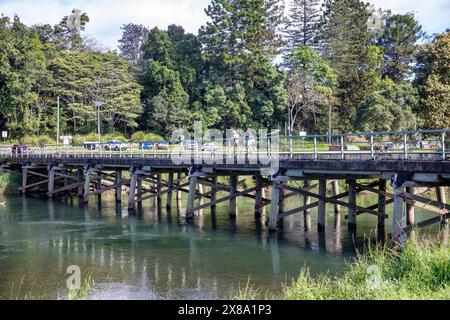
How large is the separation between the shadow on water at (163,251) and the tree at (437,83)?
14329 millimetres

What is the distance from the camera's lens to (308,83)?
53312mm

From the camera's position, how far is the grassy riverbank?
29.1 feet

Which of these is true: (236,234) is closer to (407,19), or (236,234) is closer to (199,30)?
(199,30)

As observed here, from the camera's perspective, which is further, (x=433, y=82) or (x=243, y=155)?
(x=433, y=82)

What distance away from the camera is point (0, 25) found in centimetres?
6175

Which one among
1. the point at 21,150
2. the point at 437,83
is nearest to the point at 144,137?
the point at 21,150

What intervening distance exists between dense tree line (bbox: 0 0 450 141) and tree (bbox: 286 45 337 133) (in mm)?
108

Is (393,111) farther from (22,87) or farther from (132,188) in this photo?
(22,87)

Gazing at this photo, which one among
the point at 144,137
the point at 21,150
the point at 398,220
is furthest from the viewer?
the point at 144,137

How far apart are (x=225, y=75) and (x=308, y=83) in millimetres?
9646

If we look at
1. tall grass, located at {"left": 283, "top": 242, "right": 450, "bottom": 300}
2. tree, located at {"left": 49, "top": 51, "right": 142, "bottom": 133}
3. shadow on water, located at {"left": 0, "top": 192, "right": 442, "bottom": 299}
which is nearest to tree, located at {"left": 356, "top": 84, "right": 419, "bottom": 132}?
shadow on water, located at {"left": 0, "top": 192, "right": 442, "bottom": 299}

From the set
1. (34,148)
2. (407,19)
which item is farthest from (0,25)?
(407,19)
